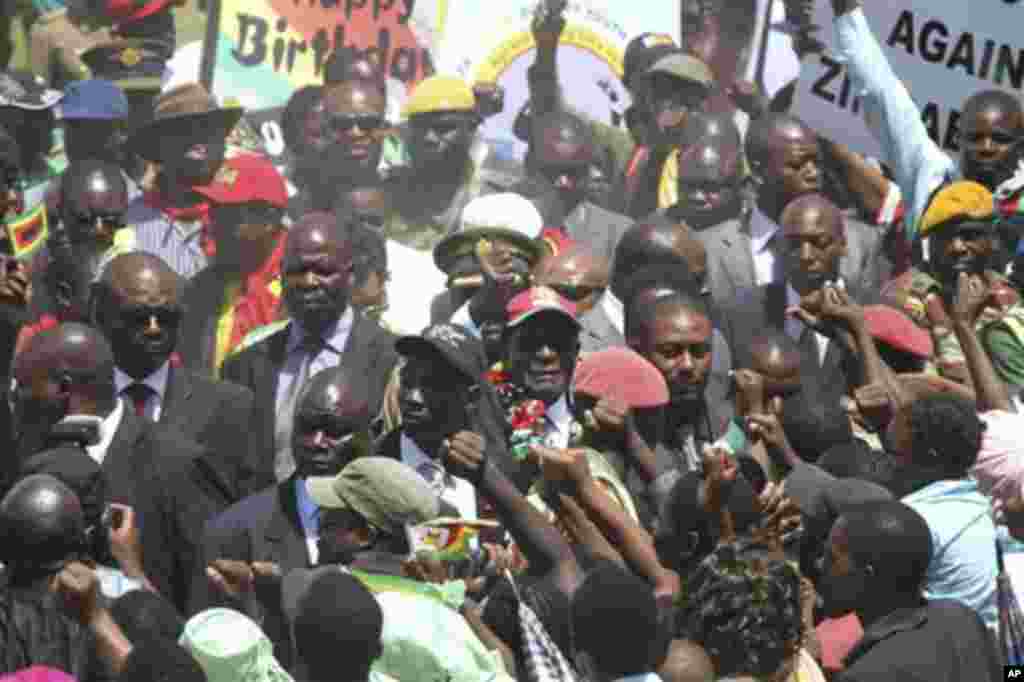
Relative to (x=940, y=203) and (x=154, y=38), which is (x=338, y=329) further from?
(x=154, y=38)

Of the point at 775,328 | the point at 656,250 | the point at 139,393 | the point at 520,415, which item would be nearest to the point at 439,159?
the point at 656,250

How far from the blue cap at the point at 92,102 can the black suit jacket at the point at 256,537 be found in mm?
4646

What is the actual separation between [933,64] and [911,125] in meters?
0.80

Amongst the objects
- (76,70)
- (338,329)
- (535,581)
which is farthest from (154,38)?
(535,581)

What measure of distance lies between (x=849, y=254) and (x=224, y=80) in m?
3.89

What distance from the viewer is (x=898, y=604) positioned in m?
9.82

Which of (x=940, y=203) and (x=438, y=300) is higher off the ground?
(x=940, y=203)

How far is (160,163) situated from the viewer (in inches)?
623

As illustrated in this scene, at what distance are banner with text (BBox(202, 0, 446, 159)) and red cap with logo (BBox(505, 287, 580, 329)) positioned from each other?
403 centimetres

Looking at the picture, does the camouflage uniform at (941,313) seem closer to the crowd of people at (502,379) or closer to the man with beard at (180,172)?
the crowd of people at (502,379)

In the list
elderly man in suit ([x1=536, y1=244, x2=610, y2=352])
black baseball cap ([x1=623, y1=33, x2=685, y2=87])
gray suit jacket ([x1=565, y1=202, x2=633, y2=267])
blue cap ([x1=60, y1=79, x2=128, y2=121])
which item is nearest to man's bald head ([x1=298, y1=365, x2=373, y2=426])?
elderly man in suit ([x1=536, y1=244, x2=610, y2=352])

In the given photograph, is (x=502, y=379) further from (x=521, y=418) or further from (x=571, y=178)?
(x=571, y=178)

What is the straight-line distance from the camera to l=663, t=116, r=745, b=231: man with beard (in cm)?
1562

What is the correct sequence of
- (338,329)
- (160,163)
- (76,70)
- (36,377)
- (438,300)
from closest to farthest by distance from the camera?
1. (36,377)
2. (338,329)
3. (438,300)
4. (160,163)
5. (76,70)
